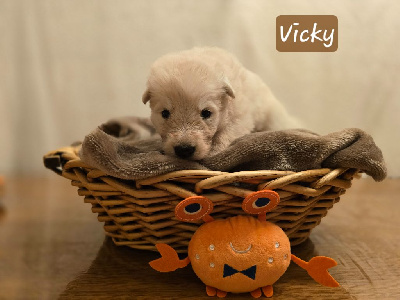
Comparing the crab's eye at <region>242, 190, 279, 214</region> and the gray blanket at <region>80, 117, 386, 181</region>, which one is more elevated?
the gray blanket at <region>80, 117, 386, 181</region>

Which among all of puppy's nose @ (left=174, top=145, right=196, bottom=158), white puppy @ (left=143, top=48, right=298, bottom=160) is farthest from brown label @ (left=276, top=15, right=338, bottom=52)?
puppy's nose @ (left=174, top=145, right=196, bottom=158)

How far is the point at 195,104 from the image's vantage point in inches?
34.4

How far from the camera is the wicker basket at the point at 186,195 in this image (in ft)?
2.21

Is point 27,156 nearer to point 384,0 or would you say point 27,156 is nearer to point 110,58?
point 110,58

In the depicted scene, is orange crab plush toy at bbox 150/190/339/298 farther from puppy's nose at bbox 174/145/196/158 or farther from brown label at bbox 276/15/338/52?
brown label at bbox 276/15/338/52

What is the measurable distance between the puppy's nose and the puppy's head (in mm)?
18

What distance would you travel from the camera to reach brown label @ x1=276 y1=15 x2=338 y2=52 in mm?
998

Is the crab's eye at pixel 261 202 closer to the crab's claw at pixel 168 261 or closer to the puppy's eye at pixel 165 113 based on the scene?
the crab's claw at pixel 168 261

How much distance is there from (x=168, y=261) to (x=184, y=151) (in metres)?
0.23

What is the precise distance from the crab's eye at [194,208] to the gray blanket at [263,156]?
77mm

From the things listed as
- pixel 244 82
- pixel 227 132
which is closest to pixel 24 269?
pixel 227 132

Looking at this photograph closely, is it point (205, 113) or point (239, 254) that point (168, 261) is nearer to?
point (239, 254)

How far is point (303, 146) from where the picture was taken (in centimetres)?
74

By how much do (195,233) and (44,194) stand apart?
75cm
